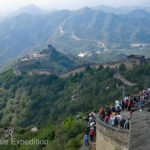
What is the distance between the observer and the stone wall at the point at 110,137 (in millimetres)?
9117

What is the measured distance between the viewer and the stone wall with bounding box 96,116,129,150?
29.9ft

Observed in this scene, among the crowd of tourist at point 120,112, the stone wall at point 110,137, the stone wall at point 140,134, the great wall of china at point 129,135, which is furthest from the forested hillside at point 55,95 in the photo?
the stone wall at point 140,134

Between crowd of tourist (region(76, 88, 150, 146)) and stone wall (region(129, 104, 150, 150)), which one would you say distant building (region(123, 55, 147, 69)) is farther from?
stone wall (region(129, 104, 150, 150))

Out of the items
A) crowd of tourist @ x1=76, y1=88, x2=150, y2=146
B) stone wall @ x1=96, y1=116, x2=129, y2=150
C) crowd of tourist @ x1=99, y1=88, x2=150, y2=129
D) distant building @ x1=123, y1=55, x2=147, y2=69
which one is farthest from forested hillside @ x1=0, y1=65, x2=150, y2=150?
stone wall @ x1=96, y1=116, x2=129, y2=150

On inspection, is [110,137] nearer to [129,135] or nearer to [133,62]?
[129,135]

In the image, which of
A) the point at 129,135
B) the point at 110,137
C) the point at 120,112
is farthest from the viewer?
the point at 120,112

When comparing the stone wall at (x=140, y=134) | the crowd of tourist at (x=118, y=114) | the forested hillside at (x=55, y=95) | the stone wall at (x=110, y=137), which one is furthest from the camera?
the forested hillside at (x=55, y=95)

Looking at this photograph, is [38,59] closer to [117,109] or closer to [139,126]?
[117,109]

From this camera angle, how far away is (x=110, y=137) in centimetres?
988

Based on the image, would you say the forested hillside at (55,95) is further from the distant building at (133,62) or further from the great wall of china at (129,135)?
the great wall of china at (129,135)

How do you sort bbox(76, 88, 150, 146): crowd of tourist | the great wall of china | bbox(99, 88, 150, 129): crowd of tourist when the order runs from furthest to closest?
bbox(76, 88, 150, 146): crowd of tourist, bbox(99, 88, 150, 129): crowd of tourist, the great wall of china

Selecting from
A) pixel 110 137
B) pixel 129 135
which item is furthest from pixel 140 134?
pixel 110 137

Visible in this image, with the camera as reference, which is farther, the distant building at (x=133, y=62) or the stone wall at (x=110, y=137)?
the distant building at (x=133, y=62)

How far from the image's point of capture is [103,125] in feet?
34.0
